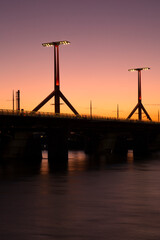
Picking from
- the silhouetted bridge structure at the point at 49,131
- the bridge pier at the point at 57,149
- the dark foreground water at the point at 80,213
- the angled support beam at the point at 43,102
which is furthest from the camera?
the angled support beam at the point at 43,102

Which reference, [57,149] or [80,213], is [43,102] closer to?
[57,149]

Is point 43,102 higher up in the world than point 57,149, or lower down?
higher up

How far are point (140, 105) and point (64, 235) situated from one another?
121m

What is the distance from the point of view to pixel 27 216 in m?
24.2

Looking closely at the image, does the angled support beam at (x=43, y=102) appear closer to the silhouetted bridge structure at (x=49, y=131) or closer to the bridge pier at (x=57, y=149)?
the silhouetted bridge structure at (x=49, y=131)

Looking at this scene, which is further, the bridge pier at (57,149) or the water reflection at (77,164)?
the bridge pier at (57,149)

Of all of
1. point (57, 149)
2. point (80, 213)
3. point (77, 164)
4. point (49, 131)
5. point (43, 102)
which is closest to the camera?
point (80, 213)

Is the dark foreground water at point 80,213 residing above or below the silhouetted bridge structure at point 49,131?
below

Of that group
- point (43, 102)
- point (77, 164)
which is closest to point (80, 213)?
point (77, 164)

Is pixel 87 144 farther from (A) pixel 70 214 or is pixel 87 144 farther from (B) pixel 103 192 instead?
(A) pixel 70 214

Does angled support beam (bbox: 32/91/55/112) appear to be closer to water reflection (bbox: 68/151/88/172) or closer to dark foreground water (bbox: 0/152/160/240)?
water reflection (bbox: 68/151/88/172)

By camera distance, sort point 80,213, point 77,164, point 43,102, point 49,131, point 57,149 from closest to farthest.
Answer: point 80,213, point 77,164, point 57,149, point 49,131, point 43,102

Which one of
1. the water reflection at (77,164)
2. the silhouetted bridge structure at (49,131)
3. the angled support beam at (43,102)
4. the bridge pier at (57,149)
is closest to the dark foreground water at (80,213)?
the water reflection at (77,164)

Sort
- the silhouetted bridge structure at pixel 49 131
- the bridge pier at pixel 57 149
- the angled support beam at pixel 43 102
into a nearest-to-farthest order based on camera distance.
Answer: the silhouetted bridge structure at pixel 49 131
the bridge pier at pixel 57 149
the angled support beam at pixel 43 102
